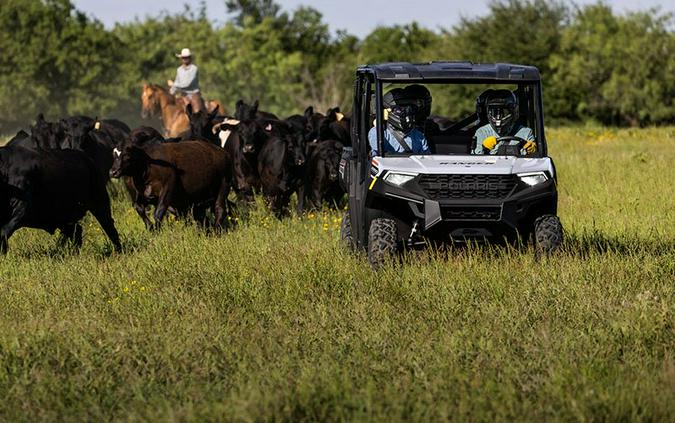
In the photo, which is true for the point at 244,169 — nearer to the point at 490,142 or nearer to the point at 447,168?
the point at 490,142

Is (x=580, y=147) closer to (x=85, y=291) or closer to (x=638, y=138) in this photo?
(x=638, y=138)

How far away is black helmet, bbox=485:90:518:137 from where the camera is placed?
1277cm

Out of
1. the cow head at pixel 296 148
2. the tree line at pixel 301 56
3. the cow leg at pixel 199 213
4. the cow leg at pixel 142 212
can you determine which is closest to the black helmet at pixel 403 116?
the cow leg at pixel 142 212

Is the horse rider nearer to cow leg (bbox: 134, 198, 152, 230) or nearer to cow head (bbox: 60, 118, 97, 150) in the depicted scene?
cow head (bbox: 60, 118, 97, 150)

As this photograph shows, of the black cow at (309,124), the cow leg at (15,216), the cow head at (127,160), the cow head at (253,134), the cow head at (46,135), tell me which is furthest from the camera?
the black cow at (309,124)

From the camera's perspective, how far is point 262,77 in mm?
98375

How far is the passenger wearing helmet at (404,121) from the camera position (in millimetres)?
12641

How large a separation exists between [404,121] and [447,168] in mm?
959

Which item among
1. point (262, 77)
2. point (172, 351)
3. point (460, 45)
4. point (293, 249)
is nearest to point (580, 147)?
point (293, 249)

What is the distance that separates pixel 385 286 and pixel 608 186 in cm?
1133

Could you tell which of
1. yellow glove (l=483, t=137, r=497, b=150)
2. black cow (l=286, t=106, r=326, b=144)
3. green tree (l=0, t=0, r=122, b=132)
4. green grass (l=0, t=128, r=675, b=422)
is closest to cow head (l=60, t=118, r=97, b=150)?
black cow (l=286, t=106, r=326, b=144)

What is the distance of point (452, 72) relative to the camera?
486 inches

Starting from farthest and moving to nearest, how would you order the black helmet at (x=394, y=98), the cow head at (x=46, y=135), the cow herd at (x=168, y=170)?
the cow head at (x=46, y=135) → the cow herd at (x=168, y=170) → the black helmet at (x=394, y=98)

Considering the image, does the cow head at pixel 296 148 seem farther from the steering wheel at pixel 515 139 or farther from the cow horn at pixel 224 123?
the steering wheel at pixel 515 139
